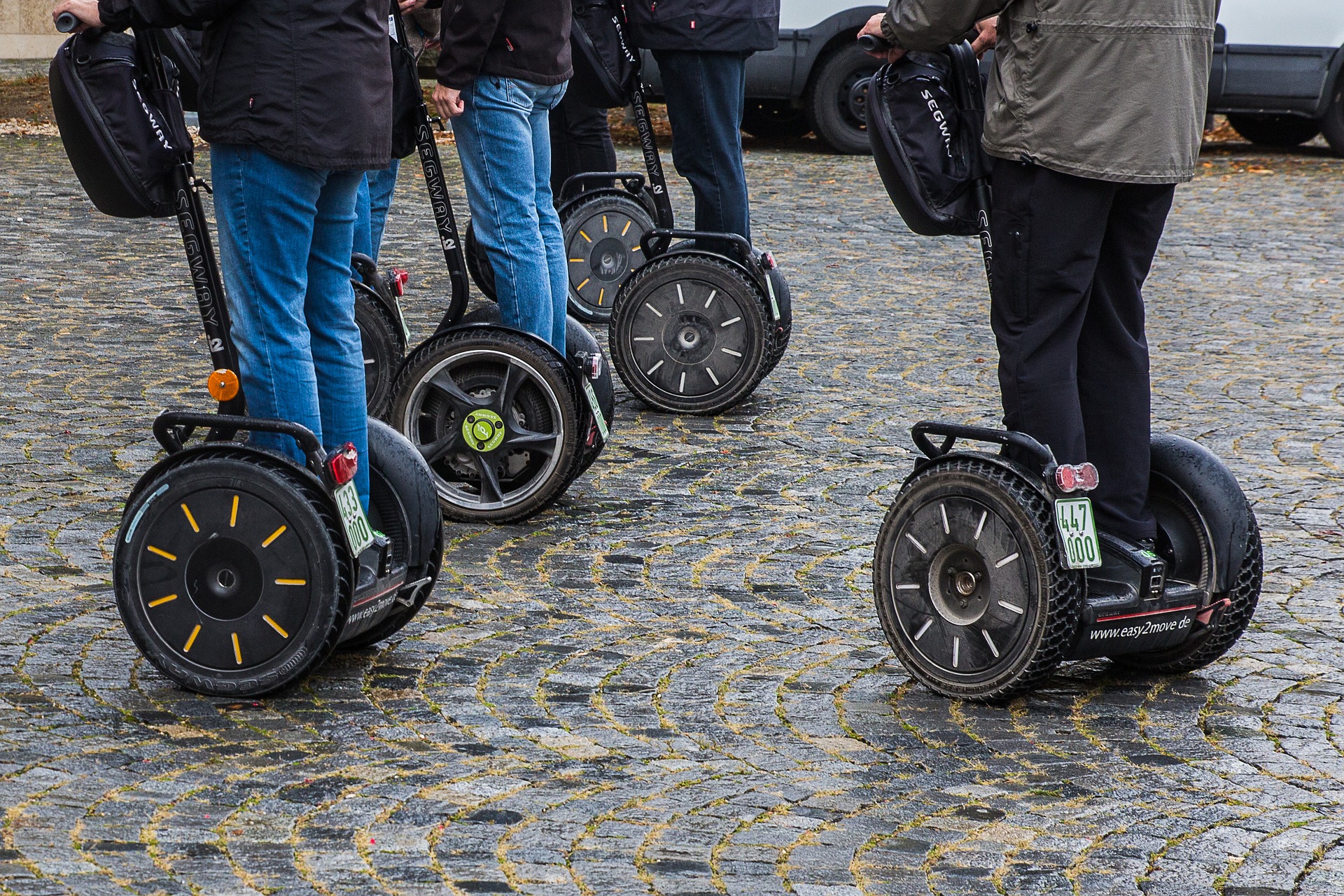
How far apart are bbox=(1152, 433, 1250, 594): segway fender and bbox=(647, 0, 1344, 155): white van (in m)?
11.3

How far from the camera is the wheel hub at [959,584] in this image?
4004mm

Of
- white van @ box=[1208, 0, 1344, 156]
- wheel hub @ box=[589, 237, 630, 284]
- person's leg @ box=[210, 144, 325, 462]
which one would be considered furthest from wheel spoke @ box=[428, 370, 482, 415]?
white van @ box=[1208, 0, 1344, 156]

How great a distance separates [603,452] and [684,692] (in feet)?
7.78

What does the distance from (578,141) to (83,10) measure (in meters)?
4.87

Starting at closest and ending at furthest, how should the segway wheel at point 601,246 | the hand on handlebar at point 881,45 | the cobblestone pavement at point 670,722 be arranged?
1. the cobblestone pavement at point 670,722
2. the hand on handlebar at point 881,45
3. the segway wheel at point 601,246

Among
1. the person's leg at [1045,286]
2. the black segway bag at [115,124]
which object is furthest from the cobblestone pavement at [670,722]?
the black segway bag at [115,124]

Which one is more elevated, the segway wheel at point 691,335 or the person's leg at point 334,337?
the person's leg at point 334,337

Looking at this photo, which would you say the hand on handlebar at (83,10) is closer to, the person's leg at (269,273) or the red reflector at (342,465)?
the person's leg at (269,273)

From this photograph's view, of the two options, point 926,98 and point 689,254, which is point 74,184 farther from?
point 926,98

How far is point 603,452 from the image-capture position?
6.39 m

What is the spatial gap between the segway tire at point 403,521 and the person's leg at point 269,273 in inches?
9.3

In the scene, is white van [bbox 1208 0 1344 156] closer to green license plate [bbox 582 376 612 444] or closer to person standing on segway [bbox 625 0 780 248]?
person standing on segway [bbox 625 0 780 248]

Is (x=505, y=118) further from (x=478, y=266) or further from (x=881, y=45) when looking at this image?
(x=478, y=266)

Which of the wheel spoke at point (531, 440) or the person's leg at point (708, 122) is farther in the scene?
the person's leg at point (708, 122)
